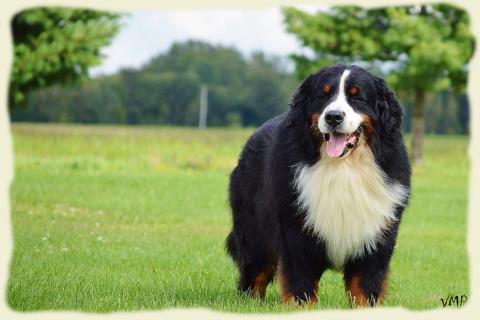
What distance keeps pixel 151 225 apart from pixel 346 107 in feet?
22.3

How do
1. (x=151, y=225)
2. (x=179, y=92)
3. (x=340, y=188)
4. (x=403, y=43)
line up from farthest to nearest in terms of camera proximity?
(x=179, y=92) → (x=403, y=43) → (x=151, y=225) → (x=340, y=188)

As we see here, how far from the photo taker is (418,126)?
2311 centimetres

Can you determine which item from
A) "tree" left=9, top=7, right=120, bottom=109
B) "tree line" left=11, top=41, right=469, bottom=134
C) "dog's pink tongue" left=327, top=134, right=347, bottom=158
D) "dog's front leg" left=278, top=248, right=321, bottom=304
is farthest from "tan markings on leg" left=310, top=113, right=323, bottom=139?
"tree line" left=11, top=41, right=469, bottom=134

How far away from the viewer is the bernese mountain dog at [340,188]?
223 inches

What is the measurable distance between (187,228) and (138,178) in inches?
199

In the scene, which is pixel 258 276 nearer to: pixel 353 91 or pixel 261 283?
pixel 261 283

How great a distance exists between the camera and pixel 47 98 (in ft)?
77.7

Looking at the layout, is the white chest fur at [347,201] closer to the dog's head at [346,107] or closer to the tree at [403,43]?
the dog's head at [346,107]

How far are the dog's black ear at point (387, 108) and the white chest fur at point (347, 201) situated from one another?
27 cm

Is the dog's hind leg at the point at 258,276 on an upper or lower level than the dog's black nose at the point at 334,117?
lower

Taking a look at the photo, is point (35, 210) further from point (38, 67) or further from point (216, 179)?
point (216, 179)

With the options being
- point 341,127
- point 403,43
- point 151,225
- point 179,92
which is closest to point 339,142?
point 341,127

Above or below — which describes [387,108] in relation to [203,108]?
above

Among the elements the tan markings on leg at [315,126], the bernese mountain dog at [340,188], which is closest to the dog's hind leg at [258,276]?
the bernese mountain dog at [340,188]
